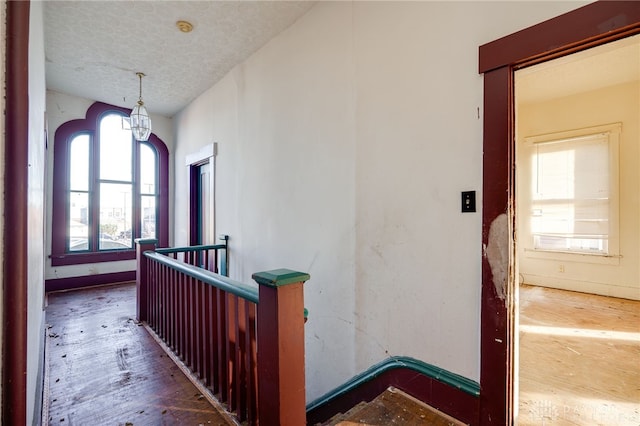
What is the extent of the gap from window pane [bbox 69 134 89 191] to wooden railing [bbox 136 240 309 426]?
9.73 ft

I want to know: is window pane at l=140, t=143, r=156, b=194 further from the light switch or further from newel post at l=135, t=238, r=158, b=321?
the light switch

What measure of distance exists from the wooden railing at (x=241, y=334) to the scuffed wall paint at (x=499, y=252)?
96cm

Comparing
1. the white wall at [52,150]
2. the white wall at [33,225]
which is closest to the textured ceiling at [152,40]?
the white wall at [52,150]

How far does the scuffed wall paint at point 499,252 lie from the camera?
1486 millimetres

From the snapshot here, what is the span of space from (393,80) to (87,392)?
2741 mm

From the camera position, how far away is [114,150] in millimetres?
4922

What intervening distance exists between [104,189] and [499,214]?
545 cm

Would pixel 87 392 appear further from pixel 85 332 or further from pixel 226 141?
pixel 226 141

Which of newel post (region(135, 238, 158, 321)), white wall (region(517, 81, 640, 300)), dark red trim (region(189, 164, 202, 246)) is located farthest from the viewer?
dark red trim (region(189, 164, 202, 246))

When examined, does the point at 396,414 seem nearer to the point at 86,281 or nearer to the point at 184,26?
the point at 184,26

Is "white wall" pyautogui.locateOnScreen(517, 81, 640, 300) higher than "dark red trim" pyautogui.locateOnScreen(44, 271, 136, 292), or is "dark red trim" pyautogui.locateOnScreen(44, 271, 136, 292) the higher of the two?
"white wall" pyautogui.locateOnScreen(517, 81, 640, 300)

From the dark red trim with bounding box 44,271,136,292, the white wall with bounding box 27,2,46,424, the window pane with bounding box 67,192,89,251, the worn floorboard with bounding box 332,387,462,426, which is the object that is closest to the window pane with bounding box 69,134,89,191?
the window pane with bounding box 67,192,89,251

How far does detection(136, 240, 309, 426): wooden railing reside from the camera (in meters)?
1.27

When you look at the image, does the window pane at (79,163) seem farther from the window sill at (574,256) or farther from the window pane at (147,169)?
the window sill at (574,256)
